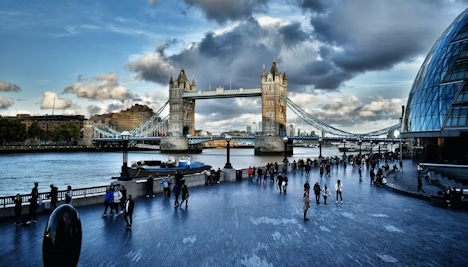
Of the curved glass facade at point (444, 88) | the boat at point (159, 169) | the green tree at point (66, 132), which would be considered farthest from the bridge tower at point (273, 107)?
the green tree at point (66, 132)

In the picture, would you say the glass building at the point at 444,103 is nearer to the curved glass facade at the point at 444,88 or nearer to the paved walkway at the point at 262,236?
the curved glass facade at the point at 444,88

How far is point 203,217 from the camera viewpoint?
42.9 feet

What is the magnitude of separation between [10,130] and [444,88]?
103m

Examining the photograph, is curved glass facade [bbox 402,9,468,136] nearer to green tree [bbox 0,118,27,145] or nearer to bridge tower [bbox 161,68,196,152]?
bridge tower [bbox 161,68,196,152]

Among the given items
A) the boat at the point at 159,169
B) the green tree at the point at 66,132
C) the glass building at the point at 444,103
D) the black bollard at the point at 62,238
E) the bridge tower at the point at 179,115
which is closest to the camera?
the black bollard at the point at 62,238

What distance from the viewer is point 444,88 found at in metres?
31.9

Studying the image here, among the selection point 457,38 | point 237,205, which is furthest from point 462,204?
point 457,38

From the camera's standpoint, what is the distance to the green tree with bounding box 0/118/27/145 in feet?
302

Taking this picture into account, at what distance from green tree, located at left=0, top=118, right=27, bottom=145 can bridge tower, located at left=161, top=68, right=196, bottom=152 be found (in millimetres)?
42999

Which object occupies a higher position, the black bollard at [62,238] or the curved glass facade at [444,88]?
the curved glass facade at [444,88]

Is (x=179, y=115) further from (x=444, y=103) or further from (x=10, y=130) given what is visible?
(x=444, y=103)

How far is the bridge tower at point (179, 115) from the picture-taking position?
119031 millimetres

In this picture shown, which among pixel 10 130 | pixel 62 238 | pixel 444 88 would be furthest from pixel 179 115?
pixel 62 238

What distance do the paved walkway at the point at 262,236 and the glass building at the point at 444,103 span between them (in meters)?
17.6
